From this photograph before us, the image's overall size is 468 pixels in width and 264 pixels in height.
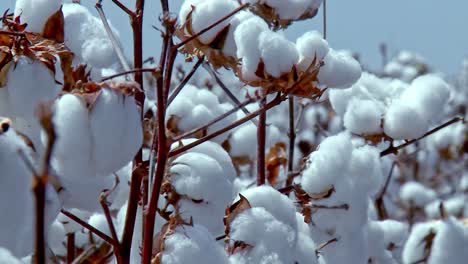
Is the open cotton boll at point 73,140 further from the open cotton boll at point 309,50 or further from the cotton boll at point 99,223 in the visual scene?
the cotton boll at point 99,223

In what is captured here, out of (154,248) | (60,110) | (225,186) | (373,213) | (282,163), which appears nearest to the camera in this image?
(60,110)

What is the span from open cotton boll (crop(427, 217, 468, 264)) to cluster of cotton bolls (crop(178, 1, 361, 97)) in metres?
0.43

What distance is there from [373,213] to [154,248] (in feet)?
2.16

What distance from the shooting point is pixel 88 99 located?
0.82 m

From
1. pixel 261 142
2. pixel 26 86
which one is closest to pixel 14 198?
pixel 26 86

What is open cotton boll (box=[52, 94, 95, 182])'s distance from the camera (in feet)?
2.61

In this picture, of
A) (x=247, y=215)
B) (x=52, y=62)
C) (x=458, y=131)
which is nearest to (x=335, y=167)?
(x=247, y=215)

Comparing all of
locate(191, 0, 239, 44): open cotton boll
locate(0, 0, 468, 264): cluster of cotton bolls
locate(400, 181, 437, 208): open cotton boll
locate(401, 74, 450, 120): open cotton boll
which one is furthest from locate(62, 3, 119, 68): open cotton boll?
locate(400, 181, 437, 208): open cotton boll

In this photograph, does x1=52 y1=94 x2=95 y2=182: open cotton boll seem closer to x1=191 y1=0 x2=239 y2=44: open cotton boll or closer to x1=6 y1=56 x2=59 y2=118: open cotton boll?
x1=6 y1=56 x2=59 y2=118: open cotton boll

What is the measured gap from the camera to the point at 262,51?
1.08 meters

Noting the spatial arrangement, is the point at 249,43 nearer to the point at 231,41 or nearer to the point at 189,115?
the point at 231,41

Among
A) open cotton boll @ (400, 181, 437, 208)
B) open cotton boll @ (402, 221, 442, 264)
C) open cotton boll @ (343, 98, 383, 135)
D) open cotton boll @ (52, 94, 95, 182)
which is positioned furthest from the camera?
open cotton boll @ (400, 181, 437, 208)

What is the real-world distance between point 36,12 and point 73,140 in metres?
0.30

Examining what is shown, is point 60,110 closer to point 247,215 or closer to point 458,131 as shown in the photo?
point 247,215
